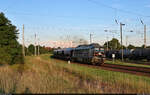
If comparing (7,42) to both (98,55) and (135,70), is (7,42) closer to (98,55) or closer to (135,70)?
(98,55)

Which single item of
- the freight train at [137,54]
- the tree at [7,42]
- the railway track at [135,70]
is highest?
the tree at [7,42]

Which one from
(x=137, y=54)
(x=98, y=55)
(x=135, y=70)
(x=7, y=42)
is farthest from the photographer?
(x=137, y=54)

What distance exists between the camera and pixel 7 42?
22250 millimetres

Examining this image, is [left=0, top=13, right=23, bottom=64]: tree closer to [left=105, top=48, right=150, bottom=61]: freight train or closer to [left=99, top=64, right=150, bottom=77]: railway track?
[left=99, top=64, right=150, bottom=77]: railway track

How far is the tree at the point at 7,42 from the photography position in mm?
20125

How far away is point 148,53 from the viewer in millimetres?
42094

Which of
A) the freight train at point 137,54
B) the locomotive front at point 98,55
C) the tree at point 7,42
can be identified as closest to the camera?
the tree at point 7,42

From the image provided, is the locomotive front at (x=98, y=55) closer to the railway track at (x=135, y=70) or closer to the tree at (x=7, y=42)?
the railway track at (x=135, y=70)

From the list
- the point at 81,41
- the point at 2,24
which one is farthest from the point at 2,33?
the point at 81,41

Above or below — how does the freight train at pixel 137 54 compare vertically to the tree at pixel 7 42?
below

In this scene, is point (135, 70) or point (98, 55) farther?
point (98, 55)

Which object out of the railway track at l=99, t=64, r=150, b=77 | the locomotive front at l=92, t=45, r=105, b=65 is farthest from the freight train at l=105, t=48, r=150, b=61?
the railway track at l=99, t=64, r=150, b=77

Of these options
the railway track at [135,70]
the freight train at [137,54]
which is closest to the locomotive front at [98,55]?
the railway track at [135,70]

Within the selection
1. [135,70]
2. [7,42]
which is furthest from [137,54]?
[7,42]
